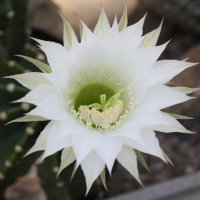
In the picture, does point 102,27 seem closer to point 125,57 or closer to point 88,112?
point 125,57

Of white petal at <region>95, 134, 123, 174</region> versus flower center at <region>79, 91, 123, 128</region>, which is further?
flower center at <region>79, 91, 123, 128</region>

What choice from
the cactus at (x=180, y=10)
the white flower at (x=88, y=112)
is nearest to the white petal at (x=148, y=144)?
the white flower at (x=88, y=112)

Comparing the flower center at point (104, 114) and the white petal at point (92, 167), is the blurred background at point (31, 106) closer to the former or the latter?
the flower center at point (104, 114)

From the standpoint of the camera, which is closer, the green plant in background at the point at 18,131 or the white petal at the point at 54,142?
the white petal at the point at 54,142

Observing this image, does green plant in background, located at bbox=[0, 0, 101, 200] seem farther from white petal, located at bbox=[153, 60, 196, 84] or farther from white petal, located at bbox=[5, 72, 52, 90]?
white petal, located at bbox=[153, 60, 196, 84]

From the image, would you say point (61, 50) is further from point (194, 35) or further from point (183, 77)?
point (194, 35)

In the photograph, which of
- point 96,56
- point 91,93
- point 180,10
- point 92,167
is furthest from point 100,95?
point 180,10

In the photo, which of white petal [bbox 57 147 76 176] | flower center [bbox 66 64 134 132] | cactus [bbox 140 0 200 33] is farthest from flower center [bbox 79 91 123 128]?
cactus [bbox 140 0 200 33]
